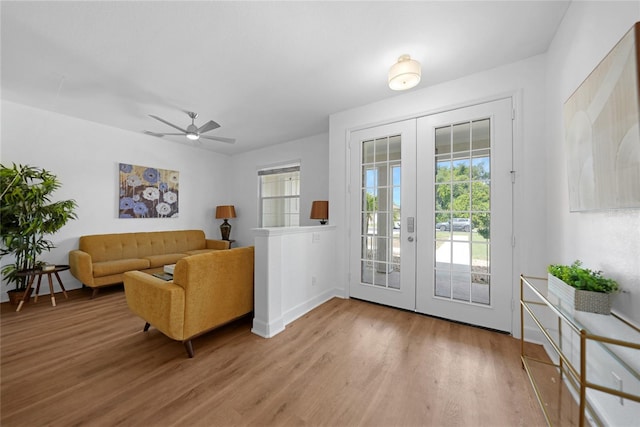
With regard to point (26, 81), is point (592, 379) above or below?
below

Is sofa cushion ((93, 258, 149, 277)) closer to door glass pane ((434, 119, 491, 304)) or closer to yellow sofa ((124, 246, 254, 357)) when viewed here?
yellow sofa ((124, 246, 254, 357))

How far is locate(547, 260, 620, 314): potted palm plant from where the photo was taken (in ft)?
3.79

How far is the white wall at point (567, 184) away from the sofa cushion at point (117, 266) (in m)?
5.02

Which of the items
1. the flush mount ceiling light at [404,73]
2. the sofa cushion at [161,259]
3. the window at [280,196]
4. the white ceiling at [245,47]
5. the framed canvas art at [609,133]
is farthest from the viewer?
the window at [280,196]

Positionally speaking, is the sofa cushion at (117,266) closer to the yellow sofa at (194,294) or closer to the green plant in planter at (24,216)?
the green plant in planter at (24,216)

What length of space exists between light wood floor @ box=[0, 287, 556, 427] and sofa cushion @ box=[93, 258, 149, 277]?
81cm

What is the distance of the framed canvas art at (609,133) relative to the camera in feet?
3.30

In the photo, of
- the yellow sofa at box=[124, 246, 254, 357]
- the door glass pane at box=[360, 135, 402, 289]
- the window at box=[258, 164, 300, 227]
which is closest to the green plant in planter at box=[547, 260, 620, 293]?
the door glass pane at box=[360, 135, 402, 289]

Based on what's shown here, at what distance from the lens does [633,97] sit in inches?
39.2

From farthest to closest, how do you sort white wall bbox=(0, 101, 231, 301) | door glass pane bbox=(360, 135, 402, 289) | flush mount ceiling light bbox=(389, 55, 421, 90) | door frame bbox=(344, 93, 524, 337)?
white wall bbox=(0, 101, 231, 301)
door glass pane bbox=(360, 135, 402, 289)
door frame bbox=(344, 93, 524, 337)
flush mount ceiling light bbox=(389, 55, 421, 90)

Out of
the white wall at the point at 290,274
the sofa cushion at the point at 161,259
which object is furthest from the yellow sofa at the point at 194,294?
the sofa cushion at the point at 161,259

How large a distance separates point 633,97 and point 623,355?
3.73 ft

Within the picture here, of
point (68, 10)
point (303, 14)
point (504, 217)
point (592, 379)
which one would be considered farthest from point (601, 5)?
point (68, 10)

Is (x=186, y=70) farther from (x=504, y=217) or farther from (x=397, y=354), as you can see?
(x=504, y=217)
